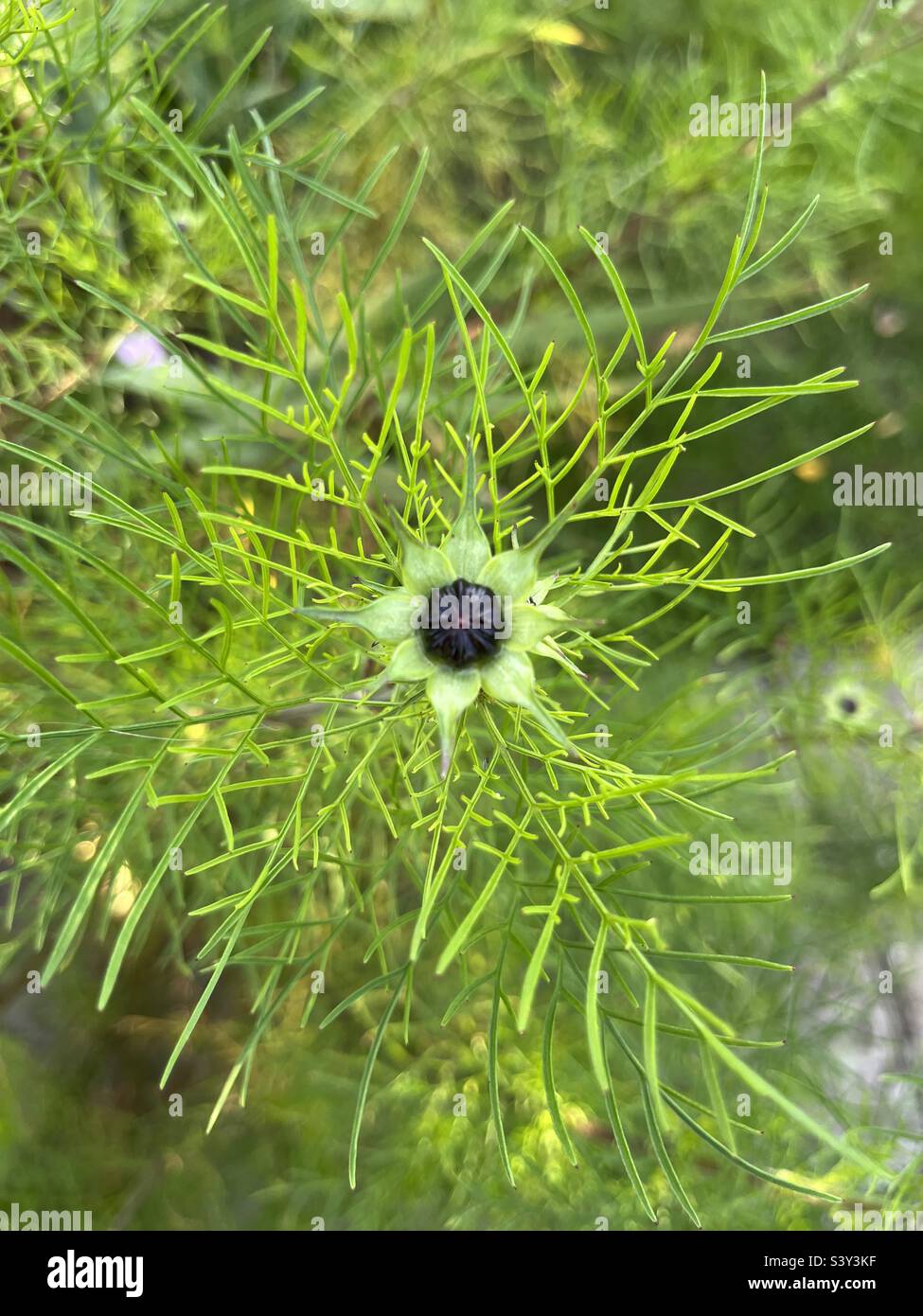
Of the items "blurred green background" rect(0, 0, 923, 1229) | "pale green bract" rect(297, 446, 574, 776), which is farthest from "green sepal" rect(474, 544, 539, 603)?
"blurred green background" rect(0, 0, 923, 1229)

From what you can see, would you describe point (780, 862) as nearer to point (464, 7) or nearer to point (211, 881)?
point (211, 881)

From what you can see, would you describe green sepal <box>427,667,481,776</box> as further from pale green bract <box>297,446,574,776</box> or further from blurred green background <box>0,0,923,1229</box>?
blurred green background <box>0,0,923,1229</box>

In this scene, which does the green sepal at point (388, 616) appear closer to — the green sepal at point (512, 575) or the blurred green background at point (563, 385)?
the green sepal at point (512, 575)

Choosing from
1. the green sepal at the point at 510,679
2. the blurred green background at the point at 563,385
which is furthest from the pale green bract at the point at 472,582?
the blurred green background at the point at 563,385

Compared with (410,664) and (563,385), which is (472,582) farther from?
(563,385)

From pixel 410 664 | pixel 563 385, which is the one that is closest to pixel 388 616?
pixel 410 664
